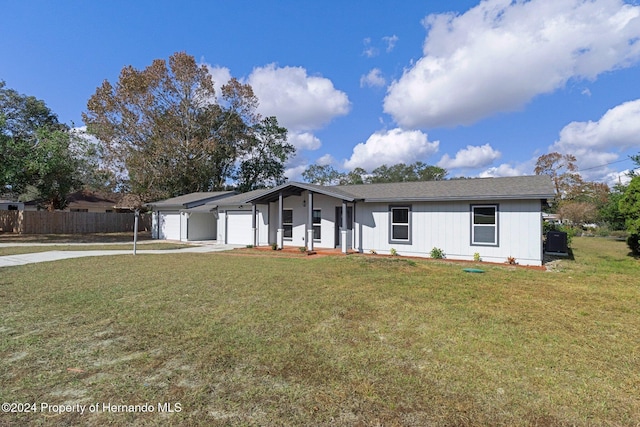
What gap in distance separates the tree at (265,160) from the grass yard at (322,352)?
2848 cm

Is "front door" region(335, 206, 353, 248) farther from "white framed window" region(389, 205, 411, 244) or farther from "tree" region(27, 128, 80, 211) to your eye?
"tree" region(27, 128, 80, 211)

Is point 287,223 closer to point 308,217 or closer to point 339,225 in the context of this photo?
point 308,217

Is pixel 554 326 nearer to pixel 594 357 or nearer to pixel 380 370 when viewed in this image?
pixel 594 357

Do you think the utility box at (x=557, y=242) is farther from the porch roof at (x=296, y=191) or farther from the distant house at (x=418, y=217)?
the porch roof at (x=296, y=191)

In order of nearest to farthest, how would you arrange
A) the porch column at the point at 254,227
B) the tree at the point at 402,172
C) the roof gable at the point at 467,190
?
the roof gable at the point at 467,190, the porch column at the point at 254,227, the tree at the point at 402,172

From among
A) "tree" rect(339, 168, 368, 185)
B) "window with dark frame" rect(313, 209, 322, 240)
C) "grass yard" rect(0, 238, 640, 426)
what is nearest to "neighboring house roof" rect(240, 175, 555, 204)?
"window with dark frame" rect(313, 209, 322, 240)

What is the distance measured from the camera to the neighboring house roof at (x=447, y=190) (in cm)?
1108

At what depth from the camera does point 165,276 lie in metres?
8.62

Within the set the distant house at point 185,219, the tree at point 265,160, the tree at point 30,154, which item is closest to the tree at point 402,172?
the tree at point 265,160

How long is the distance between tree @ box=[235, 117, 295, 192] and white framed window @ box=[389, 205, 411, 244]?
2446cm

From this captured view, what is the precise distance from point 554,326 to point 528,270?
597 cm

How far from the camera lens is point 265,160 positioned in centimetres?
3597

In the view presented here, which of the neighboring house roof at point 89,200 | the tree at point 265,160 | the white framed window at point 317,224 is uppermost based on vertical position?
the tree at point 265,160

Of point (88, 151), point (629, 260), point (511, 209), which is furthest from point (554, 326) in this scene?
point (88, 151)
